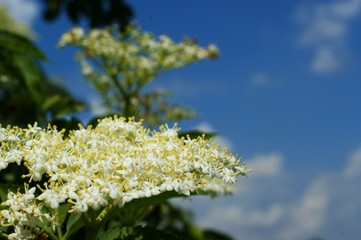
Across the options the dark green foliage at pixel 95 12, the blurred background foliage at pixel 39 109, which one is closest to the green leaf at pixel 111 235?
the blurred background foliage at pixel 39 109

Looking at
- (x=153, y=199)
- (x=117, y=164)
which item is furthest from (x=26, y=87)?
(x=117, y=164)

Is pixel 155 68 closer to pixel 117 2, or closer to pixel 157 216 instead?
pixel 157 216

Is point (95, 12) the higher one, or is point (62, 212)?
point (95, 12)

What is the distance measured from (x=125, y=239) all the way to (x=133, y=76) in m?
5.19

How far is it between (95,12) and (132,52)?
10774mm

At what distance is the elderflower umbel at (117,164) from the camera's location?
116 inches

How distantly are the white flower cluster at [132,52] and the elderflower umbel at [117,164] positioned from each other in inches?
190

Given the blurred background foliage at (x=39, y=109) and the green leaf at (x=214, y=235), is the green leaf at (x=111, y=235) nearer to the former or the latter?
the blurred background foliage at (x=39, y=109)

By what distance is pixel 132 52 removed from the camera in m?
8.45

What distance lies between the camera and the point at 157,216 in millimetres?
6328

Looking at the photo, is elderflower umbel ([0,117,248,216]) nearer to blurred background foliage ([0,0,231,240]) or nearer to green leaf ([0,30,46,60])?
blurred background foliage ([0,0,231,240])

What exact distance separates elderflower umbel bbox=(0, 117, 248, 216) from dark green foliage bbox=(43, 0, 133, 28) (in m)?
15.5

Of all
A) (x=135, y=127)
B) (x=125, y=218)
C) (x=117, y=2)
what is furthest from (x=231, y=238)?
(x=117, y=2)

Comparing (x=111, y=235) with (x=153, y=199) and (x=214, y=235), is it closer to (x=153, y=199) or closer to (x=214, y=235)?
(x=153, y=199)
